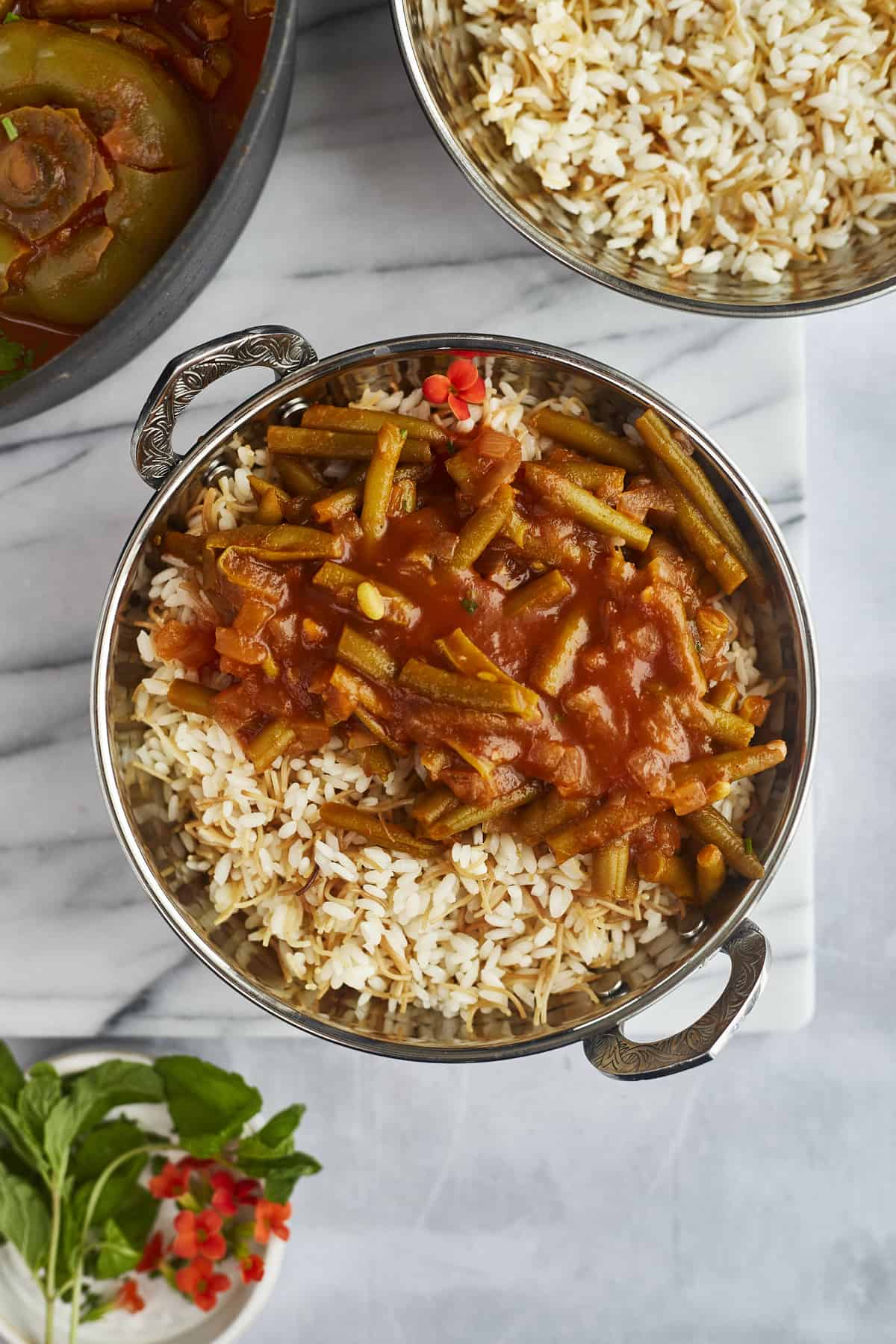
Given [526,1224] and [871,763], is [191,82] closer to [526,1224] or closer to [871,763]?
[871,763]

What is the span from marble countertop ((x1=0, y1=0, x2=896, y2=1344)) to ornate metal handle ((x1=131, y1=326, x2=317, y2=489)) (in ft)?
1.17

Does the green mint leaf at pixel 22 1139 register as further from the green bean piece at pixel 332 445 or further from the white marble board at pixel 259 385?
the green bean piece at pixel 332 445

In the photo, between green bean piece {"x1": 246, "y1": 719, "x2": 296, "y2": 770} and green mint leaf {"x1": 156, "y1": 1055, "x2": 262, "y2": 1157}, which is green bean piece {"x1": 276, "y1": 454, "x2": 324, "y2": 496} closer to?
green bean piece {"x1": 246, "y1": 719, "x2": 296, "y2": 770}

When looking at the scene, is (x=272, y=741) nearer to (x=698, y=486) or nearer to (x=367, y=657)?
(x=367, y=657)

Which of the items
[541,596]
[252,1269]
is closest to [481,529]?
[541,596]

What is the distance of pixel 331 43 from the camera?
8.13ft

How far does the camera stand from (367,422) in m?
2.14

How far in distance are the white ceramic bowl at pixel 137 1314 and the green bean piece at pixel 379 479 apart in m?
1.38

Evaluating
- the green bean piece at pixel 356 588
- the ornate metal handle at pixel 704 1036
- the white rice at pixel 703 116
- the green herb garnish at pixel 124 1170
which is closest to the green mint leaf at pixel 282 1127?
the green herb garnish at pixel 124 1170

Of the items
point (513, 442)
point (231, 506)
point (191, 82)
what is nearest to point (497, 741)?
point (513, 442)

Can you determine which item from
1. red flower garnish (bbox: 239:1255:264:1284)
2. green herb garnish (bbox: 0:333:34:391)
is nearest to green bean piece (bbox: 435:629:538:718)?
green herb garnish (bbox: 0:333:34:391)

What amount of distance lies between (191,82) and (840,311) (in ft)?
5.00

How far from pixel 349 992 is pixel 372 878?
0.30 meters

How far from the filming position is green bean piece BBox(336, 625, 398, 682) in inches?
79.5
